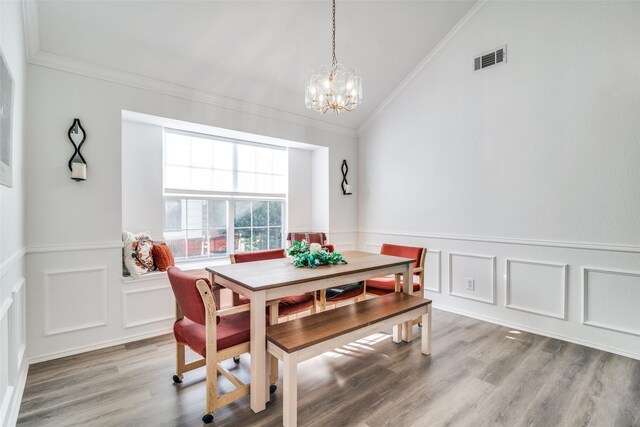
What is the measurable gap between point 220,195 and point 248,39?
1961 mm

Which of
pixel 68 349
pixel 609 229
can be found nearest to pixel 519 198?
pixel 609 229

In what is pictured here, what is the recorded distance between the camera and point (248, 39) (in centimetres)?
313

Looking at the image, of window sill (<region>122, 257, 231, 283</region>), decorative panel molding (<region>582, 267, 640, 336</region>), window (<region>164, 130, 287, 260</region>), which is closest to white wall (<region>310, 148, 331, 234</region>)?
window (<region>164, 130, 287, 260</region>)

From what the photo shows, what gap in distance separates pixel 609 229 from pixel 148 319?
4.52 metres

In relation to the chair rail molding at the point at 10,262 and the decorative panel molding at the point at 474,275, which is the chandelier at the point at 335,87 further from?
the decorative panel molding at the point at 474,275

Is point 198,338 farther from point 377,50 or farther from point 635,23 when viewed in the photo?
point 635,23

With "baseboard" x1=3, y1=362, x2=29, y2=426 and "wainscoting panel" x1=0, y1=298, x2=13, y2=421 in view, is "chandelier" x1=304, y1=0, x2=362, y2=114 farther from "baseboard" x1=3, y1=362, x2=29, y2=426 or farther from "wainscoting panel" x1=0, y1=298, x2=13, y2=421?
"baseboard" x1=3, y1=362, x2=29, y2=426

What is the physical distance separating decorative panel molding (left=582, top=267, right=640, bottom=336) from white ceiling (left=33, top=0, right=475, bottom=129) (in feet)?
10.5

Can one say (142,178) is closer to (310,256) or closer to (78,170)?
(78,170)

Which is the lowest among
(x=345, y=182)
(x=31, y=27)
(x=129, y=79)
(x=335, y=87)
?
(x=345, y=182)

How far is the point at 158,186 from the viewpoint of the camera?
3568 mm

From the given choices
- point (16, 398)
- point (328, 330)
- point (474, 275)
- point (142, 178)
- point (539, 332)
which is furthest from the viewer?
point (474, 275)

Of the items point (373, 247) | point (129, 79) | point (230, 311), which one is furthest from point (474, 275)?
point (129, 79)

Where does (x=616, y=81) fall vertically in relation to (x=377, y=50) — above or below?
below
